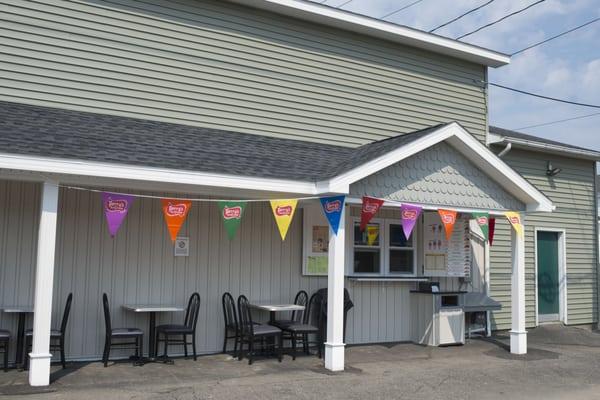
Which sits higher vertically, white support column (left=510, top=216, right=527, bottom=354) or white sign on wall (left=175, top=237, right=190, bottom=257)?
white sign on wall (left=175, top=237, right=190, bottom=257)

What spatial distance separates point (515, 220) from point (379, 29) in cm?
415

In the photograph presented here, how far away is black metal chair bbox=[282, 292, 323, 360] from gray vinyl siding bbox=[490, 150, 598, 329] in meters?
4.67

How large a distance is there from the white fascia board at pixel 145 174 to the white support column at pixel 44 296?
0.41 meters

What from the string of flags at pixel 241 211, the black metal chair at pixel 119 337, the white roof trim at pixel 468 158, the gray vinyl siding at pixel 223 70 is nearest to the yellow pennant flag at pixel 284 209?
the string of flags at pixel 241 211

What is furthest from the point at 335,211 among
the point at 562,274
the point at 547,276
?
the point at 562,274

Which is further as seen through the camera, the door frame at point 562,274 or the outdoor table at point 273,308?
the door frame at point 562,274

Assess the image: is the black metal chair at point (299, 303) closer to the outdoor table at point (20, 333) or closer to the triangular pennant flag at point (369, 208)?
the triangular pennant flag at point (369, 208)

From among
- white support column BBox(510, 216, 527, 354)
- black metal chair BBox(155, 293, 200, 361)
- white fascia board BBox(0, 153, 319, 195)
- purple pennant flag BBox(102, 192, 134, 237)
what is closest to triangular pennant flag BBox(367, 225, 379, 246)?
white support column BBox(510, 216, 527, 354)

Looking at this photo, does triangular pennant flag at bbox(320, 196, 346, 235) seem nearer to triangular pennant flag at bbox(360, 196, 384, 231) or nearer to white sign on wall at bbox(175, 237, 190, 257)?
triangular pennant flag at bbox(360, 196, 384, 231)

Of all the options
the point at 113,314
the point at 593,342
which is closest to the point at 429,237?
the point at 593,342

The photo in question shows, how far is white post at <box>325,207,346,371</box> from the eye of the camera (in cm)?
844

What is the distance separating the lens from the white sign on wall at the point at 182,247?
30.4 feet

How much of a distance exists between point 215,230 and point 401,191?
2886 mm

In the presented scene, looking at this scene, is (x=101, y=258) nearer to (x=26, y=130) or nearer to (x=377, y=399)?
(x=26, y=130)
